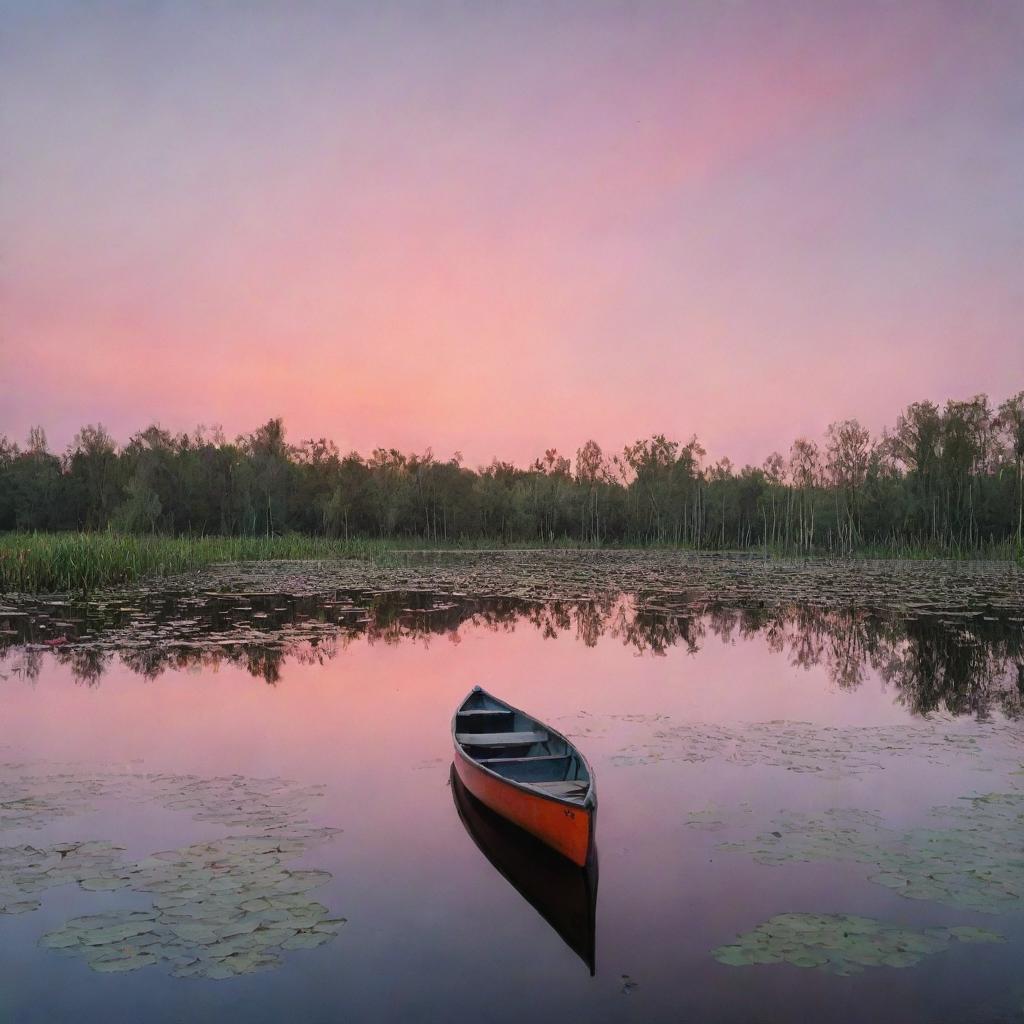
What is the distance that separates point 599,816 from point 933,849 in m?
2.31

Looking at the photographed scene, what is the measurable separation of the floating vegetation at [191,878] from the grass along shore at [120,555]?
16.5m

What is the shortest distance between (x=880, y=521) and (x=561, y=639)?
1803 inches

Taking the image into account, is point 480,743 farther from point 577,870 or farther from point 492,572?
point 492,572

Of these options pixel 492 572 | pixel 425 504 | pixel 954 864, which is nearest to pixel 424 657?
pixel 954 864

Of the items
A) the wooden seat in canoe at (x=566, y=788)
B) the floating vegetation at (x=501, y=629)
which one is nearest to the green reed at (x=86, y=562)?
the floating vegetation at (x=501, y=629)

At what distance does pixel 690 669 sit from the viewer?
12180 millimetres

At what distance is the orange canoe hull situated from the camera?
4766mm

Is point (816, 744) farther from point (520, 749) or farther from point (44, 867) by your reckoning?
point (44, 867)

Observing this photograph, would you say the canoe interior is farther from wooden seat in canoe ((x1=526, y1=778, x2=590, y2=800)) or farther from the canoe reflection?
the canoe reflection

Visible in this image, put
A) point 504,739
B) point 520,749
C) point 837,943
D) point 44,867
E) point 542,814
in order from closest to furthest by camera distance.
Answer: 1. point 837,943
2. point 44,867
3. point 542,814
4. point 504,739
5. point 520,749

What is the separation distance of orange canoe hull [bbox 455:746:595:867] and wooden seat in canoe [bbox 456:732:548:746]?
89 cm

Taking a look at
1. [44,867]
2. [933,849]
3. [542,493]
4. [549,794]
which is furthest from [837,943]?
[542,493]

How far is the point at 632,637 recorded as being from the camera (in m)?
15.4

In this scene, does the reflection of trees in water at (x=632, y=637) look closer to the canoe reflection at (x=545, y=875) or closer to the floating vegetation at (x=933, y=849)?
the floating vegetation at (x=933, y=849)
